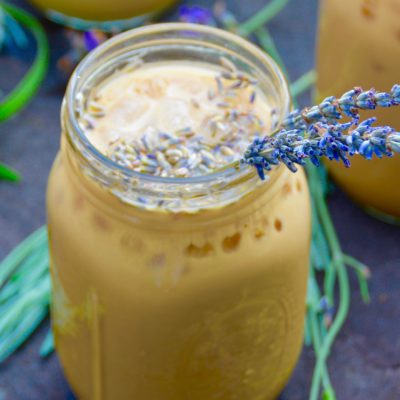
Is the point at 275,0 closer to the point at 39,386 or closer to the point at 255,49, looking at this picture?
the point at 255,49

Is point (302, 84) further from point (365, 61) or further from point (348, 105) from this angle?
point (348, 105)

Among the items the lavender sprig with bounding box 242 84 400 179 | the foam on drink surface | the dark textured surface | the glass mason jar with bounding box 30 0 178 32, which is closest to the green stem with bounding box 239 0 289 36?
the dark textured surface

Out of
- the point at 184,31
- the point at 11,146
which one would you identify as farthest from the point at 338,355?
the point at 11,146

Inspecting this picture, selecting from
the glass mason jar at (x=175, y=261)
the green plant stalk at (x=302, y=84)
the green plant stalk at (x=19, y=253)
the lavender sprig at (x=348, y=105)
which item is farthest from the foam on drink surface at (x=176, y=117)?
the green plant stalk at (x=302, y=84)

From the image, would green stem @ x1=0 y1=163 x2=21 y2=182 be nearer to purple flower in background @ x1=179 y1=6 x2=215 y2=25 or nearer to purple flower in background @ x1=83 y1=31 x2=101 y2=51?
purple flower in background @ x1=83 y1=31 x2=101 y2=51

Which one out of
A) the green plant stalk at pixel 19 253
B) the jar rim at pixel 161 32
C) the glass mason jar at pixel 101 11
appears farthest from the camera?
the glass mason jar at pixel 101 11

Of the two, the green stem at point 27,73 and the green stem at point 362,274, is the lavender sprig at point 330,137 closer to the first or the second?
the green stem at point 362,274

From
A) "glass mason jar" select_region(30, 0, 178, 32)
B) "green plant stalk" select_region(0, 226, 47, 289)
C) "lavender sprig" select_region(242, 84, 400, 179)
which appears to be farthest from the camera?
"glass mason jar" select_region(30, 0, 178, 32)
